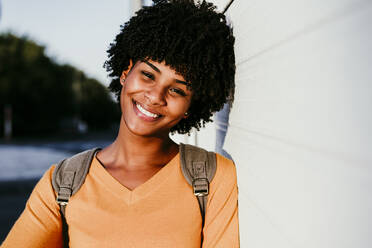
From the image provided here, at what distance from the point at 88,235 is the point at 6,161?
12.1 meters

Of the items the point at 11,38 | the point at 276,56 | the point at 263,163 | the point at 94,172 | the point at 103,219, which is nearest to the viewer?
the point at 276,56

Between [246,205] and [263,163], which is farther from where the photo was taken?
[246,205]

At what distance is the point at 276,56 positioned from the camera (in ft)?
3.45

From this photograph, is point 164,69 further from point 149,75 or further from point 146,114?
point 146,114

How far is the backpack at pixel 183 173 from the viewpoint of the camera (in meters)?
1.64

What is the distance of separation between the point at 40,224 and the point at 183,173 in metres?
0.74

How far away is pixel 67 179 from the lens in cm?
170

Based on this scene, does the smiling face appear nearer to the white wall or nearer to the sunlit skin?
the sunlit skin

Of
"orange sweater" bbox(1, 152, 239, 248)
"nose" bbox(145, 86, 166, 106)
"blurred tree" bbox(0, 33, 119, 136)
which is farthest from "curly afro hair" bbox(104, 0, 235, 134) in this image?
"blurred tree" bbox(0, 33, 119, 136)

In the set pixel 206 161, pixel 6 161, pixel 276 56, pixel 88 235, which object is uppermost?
pixel 276 56

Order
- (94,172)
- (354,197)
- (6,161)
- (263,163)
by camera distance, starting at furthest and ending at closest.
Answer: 1. (6,161)
2. (94,172)
3. (263,163)
4. (354,197)

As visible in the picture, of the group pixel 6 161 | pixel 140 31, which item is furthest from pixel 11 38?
pixel 140 31

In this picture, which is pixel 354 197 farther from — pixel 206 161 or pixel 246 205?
pixel 206 161

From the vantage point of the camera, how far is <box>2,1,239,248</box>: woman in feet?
5.24
